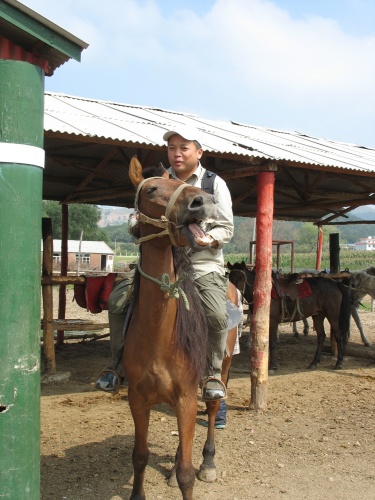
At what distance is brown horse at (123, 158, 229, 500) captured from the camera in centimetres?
347

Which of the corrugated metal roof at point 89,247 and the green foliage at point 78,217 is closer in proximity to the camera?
the corrugated metal roof at point 89,247

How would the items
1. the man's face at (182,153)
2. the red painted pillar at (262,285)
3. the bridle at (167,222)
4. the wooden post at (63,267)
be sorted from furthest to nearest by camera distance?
1. the wooden post at (63,267)
2. the red painted pillar at (262,285)
3. the man's face at (182,153)
4. the bridle at (167,222)

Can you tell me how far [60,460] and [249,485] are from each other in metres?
1.88

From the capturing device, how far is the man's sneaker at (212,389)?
4.50 metres

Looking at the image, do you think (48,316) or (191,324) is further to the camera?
(48,316)

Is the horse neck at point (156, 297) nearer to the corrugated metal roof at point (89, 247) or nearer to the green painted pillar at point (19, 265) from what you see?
the green painted pillar at point (19, 265)

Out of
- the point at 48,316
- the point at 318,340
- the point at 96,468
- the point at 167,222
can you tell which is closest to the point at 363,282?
the point at 318,340

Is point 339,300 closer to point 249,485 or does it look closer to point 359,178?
point 359,178

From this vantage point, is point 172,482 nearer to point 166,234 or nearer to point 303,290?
point 166,234

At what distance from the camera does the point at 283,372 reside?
1014 centimetres

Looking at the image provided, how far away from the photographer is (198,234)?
3.17 meters

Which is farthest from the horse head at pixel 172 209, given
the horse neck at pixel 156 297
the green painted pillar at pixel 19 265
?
the green painted pillar at pixel 19 265

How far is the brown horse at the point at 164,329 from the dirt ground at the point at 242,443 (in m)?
0.93

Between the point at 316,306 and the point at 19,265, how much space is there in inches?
379
